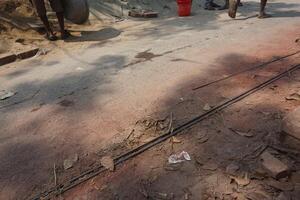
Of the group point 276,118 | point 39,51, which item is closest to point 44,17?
point 39,51

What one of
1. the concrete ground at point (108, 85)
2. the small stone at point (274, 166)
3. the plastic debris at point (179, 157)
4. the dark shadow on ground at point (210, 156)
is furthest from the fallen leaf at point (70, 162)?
the small stone at point (274, 166)

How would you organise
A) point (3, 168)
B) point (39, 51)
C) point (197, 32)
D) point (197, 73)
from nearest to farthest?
point (3, 168)
point (197, 73)
point (39, 51)
point (197, 32)

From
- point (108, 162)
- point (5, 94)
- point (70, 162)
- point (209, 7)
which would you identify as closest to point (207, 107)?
point (108, 162)

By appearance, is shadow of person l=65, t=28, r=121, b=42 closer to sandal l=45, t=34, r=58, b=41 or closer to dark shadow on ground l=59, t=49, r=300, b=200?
sandal l=45, t=34, r=58, b=41

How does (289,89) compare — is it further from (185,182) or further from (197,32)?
(197,32)

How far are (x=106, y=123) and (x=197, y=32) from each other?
Result: 15.2ft

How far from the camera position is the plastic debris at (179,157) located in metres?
2.94

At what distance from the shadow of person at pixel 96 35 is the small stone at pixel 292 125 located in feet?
17.2

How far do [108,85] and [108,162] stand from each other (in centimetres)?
190

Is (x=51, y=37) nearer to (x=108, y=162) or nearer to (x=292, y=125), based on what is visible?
(x=108, y=162)

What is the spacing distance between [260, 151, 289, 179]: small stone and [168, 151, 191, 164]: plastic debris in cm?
66

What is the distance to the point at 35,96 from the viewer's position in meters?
4.49

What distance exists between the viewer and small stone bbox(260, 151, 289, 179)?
259 cm

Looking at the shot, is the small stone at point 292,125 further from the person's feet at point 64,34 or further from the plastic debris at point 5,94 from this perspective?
the person's feet at point 64,34
